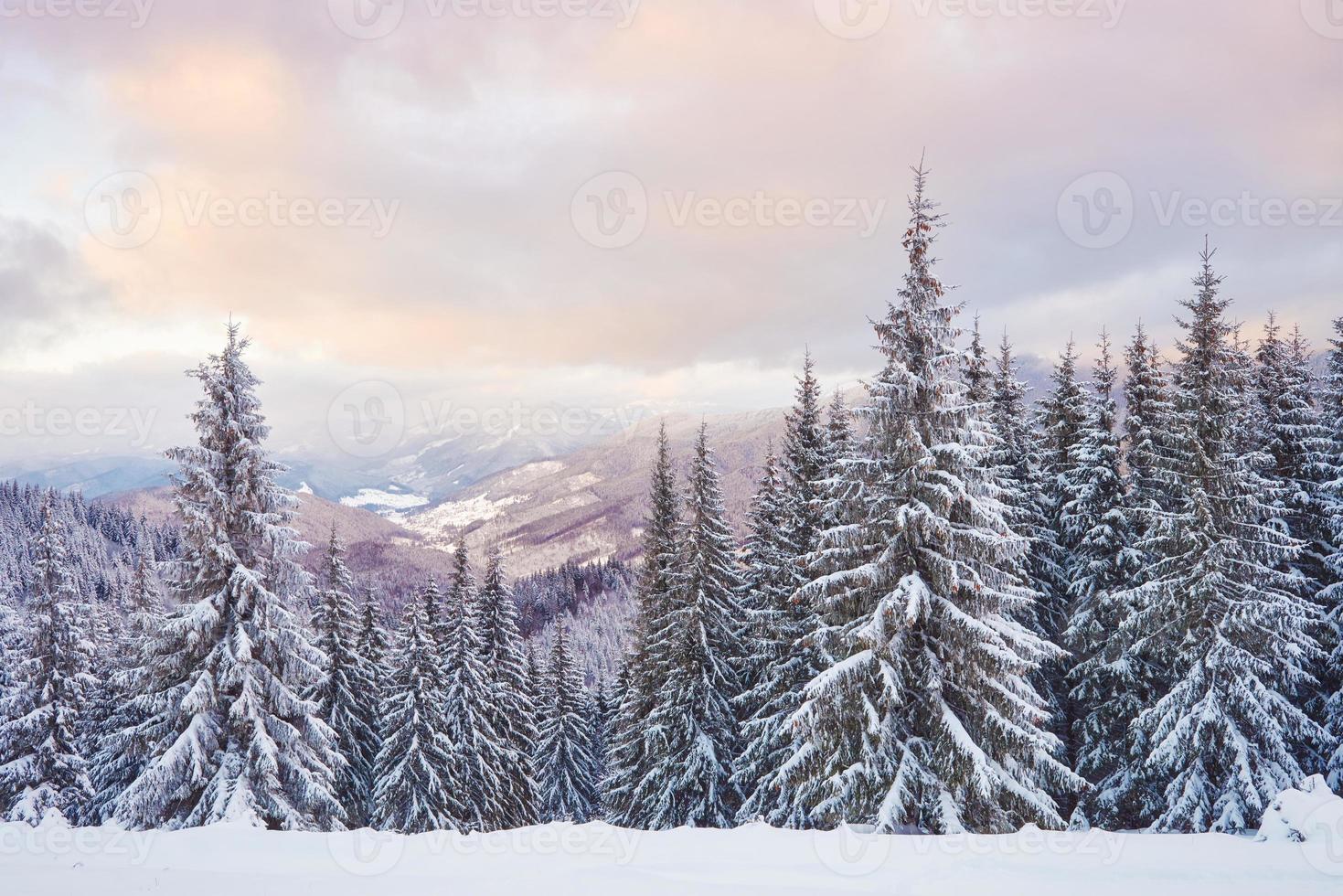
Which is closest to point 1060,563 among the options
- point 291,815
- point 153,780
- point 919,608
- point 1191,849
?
point 919,608

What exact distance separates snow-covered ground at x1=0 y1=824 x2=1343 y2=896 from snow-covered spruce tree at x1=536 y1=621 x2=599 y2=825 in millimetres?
24092

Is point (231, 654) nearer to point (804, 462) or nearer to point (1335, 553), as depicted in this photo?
point (804, 462)

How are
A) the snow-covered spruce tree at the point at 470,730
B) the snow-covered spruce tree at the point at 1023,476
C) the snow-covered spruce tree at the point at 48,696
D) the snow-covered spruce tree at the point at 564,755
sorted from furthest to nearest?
1. the snow-covered spruce tree at the point at 564,755
2. the snow-covered spruce tree at the point at 470,730
3. the snow-covered spruce tree at the point at 48,696
4. the snow-covered spruce tree at the point at 1023,476

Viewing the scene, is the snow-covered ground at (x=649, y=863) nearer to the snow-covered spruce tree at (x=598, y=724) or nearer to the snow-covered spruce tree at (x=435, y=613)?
the snow-covered spruce tree at (x=435, y=613)

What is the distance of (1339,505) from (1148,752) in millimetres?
8942

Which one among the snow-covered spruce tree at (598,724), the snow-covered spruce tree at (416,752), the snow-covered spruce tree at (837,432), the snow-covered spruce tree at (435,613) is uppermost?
the snow-covered spruce tree at (837,432)

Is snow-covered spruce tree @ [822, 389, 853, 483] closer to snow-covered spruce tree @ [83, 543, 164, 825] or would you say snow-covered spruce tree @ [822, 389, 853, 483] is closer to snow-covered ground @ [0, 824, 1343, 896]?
snow-covered ground @ [0, 824, 1343, 896]

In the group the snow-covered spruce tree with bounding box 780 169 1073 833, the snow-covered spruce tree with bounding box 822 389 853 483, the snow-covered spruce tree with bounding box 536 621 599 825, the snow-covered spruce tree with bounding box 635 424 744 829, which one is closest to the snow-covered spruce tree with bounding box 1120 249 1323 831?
the snow-covered spruce tree with bounding box 780 169 1073 833

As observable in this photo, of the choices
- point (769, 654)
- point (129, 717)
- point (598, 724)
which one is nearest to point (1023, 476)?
point (769, 654)

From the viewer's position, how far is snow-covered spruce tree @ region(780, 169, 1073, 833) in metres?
12.3

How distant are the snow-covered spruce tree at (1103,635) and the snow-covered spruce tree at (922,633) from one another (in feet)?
21.8

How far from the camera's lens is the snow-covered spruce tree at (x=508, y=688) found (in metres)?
27.0

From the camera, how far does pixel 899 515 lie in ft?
41.7

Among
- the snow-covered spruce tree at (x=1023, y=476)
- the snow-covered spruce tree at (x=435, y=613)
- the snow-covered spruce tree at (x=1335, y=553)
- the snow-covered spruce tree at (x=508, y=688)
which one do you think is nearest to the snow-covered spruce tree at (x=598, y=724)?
the snow-covered spruce tree at (x=508, y=688)
